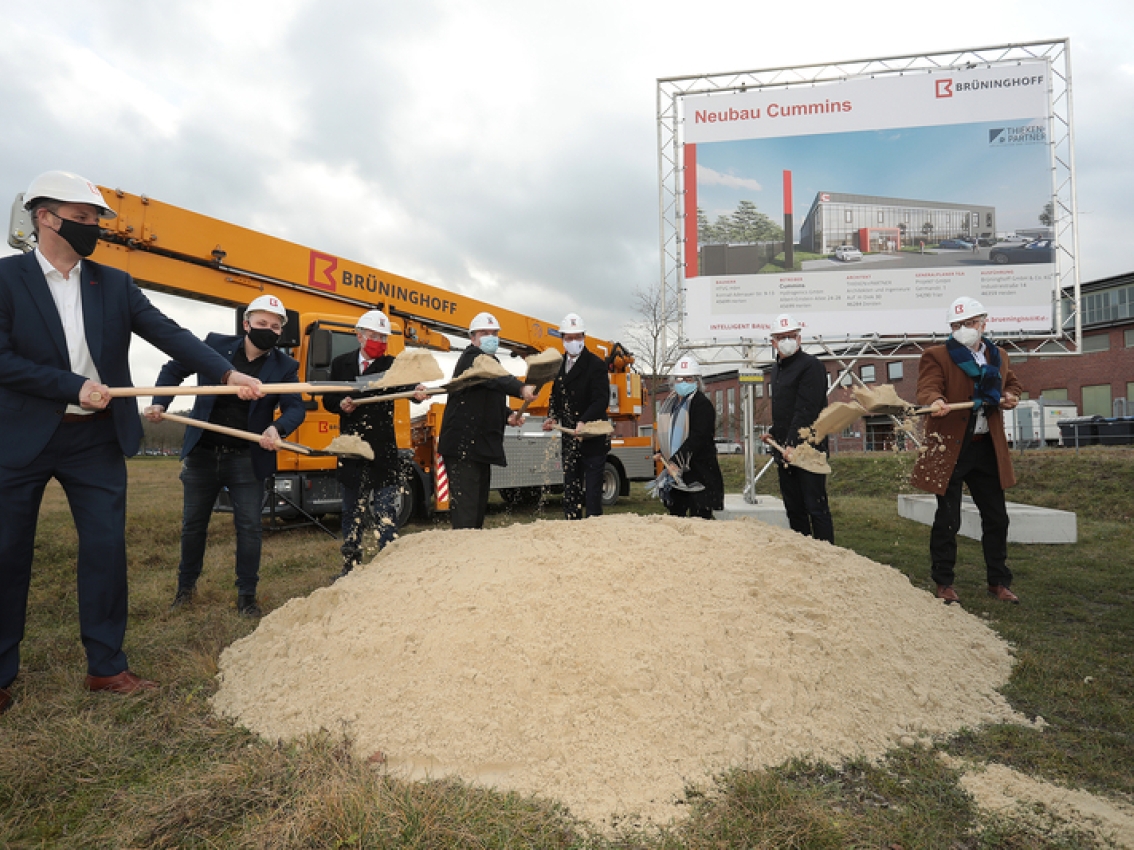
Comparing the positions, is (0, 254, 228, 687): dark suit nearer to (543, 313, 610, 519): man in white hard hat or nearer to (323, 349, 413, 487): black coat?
(323, 349, 413, 487): black coat

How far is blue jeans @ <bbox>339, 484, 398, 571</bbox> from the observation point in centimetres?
463

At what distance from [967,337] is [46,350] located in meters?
5.39

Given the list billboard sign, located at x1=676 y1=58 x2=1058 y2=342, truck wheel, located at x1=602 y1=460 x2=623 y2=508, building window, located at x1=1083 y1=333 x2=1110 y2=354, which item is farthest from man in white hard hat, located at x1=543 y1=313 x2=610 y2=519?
building window, located at x1=1083 y1=333 x2=1110 y2=354

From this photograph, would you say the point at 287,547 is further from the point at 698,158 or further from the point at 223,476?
the point at 698,158

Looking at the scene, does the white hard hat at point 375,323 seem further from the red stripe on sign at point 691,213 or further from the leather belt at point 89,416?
the red stripe on sign at point 691,213

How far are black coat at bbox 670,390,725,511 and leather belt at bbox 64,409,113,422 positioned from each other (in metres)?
4.37

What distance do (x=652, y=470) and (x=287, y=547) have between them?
6.53 m

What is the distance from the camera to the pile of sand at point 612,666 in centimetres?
222

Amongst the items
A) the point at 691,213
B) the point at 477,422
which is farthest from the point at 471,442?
the point at 691,213

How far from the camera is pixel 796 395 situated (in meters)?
5.43

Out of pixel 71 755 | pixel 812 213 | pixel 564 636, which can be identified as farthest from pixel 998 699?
pixel 812 213

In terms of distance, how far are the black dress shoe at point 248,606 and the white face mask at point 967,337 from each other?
5015 mm

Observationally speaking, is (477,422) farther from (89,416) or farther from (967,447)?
(967,447)

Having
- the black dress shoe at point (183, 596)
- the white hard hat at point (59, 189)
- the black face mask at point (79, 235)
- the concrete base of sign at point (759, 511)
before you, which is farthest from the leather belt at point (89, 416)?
the concrete base of sign at point (759, 511)
